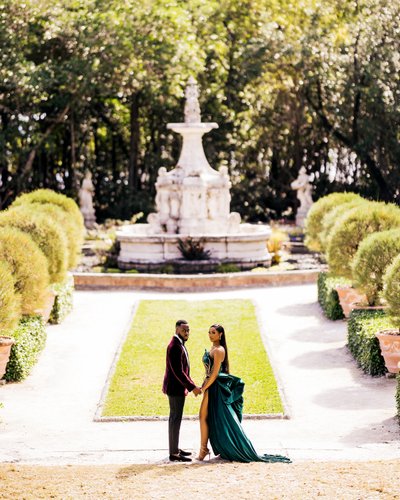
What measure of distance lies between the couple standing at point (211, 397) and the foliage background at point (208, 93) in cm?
2663

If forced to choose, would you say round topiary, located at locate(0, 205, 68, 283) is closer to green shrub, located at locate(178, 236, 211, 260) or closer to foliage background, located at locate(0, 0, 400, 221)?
green shrub, located at locate(178, 236, 211, 260)

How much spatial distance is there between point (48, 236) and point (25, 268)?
144 inches

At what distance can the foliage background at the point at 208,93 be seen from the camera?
3891cm

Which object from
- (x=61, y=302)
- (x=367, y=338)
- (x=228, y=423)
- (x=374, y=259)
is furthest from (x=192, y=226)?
(x=228, y=423)

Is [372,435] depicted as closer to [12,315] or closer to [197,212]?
[12,315]

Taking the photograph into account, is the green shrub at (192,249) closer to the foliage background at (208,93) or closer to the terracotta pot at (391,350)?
the foliage background at (208,93)

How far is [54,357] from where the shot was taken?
17.9 metres

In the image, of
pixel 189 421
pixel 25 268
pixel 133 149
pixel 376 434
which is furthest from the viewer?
pixel 133 149

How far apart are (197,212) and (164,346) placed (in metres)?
11.8

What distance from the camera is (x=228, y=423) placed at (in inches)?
452

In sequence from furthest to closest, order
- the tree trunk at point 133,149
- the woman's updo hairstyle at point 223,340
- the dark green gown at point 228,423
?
the tree trunk at point 133,149 → the woman's updo hairstyle at point 223,340 → the dark green gown at point 228,423

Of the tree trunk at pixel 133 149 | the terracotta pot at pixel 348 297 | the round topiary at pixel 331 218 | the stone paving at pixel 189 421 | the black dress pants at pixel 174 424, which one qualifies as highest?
the tree trunk at pixel 133 149

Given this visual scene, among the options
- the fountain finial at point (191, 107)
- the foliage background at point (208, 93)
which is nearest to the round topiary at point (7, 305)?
the fountain finial at point (191, 107)

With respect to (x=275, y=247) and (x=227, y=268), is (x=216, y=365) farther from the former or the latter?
(x=275, y=247)
